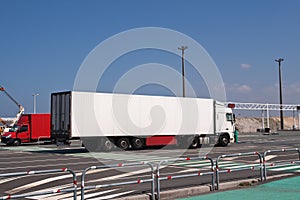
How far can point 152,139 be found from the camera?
2897cm

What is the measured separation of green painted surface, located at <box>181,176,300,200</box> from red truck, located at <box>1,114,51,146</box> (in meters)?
30.0

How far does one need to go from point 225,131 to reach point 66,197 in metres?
23.7

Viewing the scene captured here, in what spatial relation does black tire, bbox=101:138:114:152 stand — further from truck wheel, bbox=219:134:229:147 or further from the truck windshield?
the truck windshield

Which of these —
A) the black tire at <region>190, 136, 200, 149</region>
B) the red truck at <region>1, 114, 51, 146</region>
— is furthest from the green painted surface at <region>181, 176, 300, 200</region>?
the red truck at <region>1, 114, 51, 146</region>

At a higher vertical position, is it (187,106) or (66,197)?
(187,106)

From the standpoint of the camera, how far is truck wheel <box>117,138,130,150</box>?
91.1 ft

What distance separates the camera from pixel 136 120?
28094 mm

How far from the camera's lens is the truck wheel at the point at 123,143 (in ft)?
91.1

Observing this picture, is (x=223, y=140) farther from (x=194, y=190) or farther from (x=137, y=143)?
(x=194, y=190)

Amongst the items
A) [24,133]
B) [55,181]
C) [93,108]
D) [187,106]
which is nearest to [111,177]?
[55,181]

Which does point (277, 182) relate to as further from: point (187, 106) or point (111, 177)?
point (187, 106)

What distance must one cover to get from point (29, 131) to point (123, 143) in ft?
45.9

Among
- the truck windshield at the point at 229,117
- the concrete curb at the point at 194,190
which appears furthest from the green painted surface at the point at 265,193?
the truck windshield at the point at 229,117

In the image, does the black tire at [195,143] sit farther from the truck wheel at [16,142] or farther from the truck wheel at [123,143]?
the truck wheel at [16,142]
